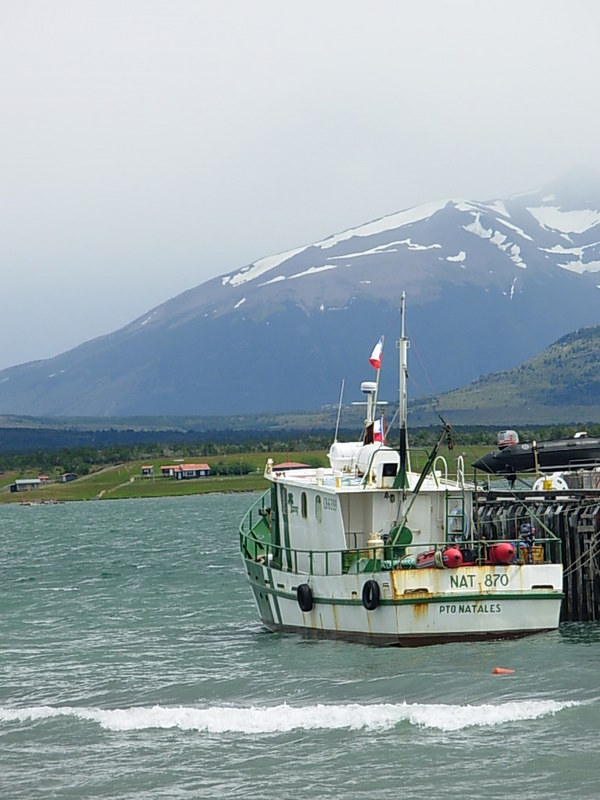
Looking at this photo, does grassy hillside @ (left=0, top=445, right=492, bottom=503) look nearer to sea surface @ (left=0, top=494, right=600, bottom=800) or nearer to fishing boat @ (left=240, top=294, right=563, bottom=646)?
fishing boat @ (left=240, top=294, right=563, bottom=646)

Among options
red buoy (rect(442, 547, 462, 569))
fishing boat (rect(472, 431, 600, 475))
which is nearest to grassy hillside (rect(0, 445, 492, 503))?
fishing boat (rect(472, 431, 600, 475))

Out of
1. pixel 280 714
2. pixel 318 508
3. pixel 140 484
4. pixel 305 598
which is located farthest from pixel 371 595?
pixel 140 484

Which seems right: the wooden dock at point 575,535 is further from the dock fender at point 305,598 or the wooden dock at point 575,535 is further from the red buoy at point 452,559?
the dock fender at point 305,598

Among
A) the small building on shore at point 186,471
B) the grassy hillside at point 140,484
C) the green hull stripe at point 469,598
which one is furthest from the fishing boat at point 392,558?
the small building on shore at point 186,471

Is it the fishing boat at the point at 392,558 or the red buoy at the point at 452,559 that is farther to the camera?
the fishing boat at the point at 392,558

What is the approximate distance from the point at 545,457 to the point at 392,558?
66.7 feet

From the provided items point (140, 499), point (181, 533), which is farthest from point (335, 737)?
point (140, 499)

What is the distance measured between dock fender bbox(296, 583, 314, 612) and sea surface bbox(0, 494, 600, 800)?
0.85 meters

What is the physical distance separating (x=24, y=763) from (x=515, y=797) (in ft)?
29.2

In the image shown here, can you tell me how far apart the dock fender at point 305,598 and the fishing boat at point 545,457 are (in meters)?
18.6

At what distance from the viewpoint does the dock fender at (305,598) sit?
122 feet

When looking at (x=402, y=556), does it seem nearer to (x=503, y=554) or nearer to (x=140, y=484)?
(x=503, y=554)

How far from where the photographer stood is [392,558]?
116 ft

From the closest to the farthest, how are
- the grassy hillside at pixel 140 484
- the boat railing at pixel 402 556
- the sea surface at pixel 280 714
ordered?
the sea surface at pixel 280 714, the boat railing at pixel 402 556, the grassy hillside at pixel 140 484
